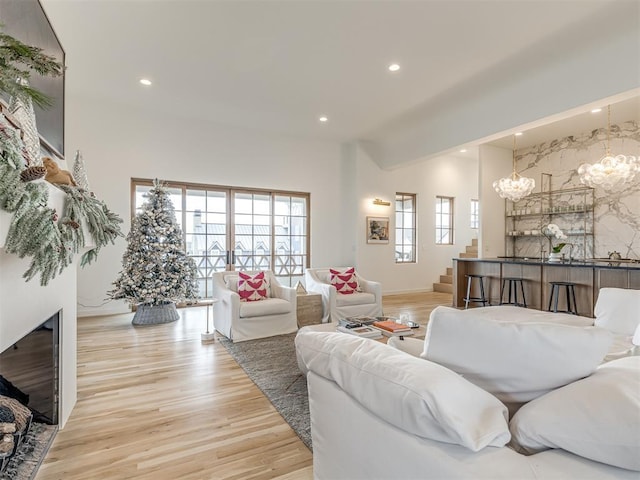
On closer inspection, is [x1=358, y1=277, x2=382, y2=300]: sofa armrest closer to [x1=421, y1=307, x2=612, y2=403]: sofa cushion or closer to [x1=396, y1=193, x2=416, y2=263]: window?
[x1=396, y1=193, x2=416, y2=263]: window

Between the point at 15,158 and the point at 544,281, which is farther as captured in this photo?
the point at 544,281

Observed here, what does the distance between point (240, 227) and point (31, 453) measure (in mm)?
4955

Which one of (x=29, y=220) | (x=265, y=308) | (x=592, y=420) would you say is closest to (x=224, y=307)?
(x=265, y=308)

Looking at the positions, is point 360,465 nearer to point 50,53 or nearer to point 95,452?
point 95,452

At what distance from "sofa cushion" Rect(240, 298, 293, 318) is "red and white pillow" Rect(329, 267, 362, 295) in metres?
1.02

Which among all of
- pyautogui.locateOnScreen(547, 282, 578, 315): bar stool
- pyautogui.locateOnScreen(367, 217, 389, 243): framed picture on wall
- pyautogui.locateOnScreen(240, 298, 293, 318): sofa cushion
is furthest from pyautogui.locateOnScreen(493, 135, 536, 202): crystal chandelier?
pyautogui.locateOnScreen(240, 298, 293, 318): sofa cushion

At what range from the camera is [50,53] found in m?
2.09

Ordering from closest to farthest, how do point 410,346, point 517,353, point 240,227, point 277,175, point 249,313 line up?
point 517,353
point 410,346
point 249,313
point 240,227
point 277,175

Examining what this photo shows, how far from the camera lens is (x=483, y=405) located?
0.93 m

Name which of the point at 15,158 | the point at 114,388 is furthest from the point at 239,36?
the point at 114,388

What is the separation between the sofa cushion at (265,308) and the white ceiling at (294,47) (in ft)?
9.68

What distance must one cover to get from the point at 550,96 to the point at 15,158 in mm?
5197

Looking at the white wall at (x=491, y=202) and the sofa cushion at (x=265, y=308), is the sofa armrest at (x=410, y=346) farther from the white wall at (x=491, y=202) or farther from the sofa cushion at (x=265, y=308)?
the white wall at (x=491, y=202)

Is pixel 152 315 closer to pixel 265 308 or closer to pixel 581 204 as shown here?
pixel 265 308
